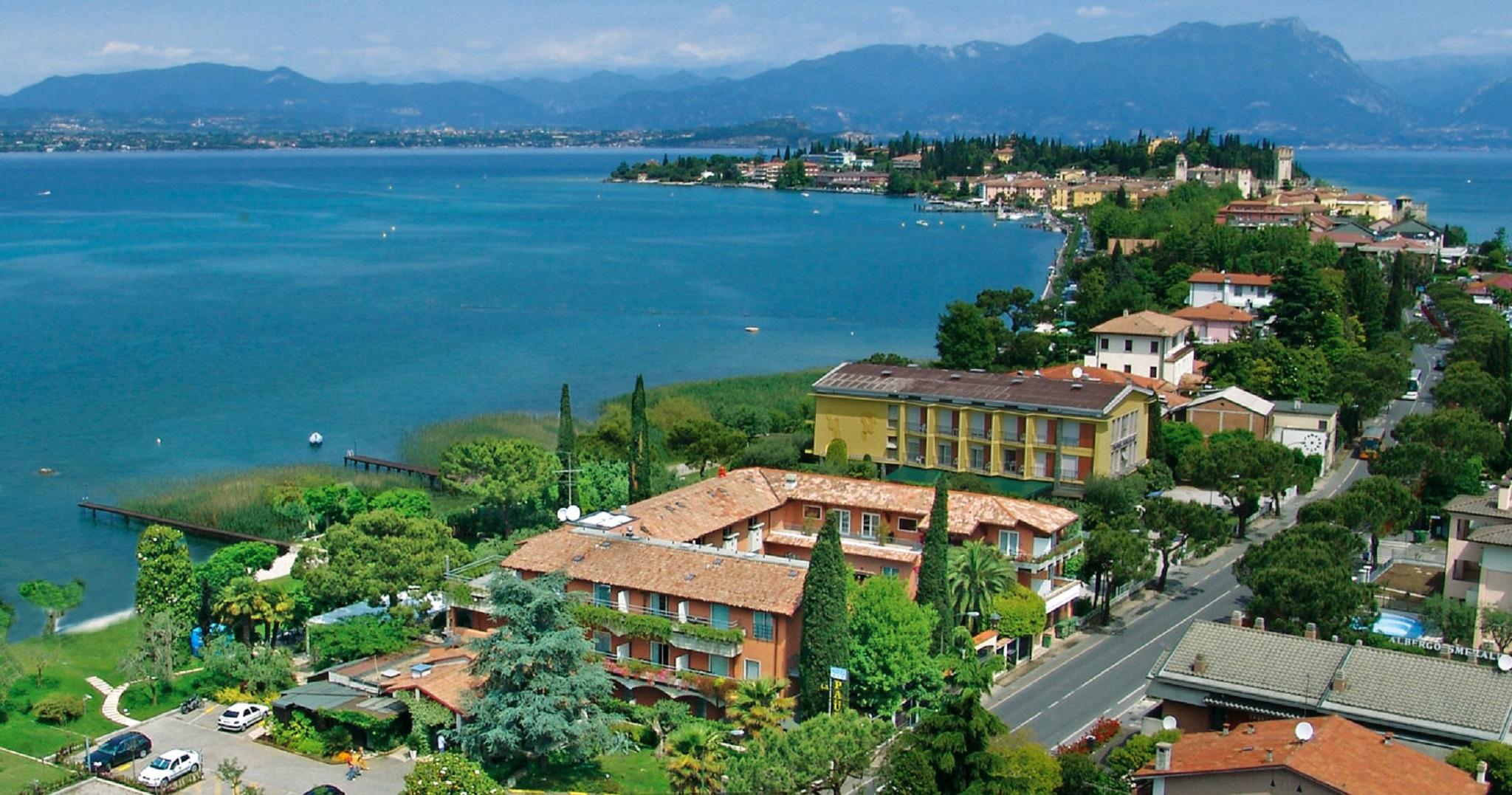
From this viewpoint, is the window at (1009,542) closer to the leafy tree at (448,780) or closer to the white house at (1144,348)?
the leafy tree at (448,780)

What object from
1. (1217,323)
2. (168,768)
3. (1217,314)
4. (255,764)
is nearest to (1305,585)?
(255,764)

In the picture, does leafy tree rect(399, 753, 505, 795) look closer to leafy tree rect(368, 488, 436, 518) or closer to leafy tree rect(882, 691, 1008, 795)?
leafy tree rect(882, 691, 1008, 795)

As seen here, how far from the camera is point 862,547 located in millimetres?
31641

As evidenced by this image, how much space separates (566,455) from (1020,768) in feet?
71.8

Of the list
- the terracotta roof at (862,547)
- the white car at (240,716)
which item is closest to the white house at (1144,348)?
the terracotta roof at (862,547)

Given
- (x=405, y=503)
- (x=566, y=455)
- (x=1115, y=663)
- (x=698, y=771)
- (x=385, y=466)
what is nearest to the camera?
(x=698, y=771)

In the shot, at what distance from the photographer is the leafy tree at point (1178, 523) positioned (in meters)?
33.4

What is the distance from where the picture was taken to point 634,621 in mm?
26844

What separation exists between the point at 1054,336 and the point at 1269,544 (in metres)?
36.0

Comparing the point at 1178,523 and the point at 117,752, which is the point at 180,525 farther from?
the point at 1178,523

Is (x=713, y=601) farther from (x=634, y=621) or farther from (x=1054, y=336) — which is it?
(x=1054, y=336)

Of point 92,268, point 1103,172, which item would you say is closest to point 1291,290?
point 92,268

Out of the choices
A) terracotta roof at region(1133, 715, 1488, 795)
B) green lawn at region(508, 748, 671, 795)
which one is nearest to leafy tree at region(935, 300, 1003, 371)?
green lawn at region(508, 748, 671, 795)

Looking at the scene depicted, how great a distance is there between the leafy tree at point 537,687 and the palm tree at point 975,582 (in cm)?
837
